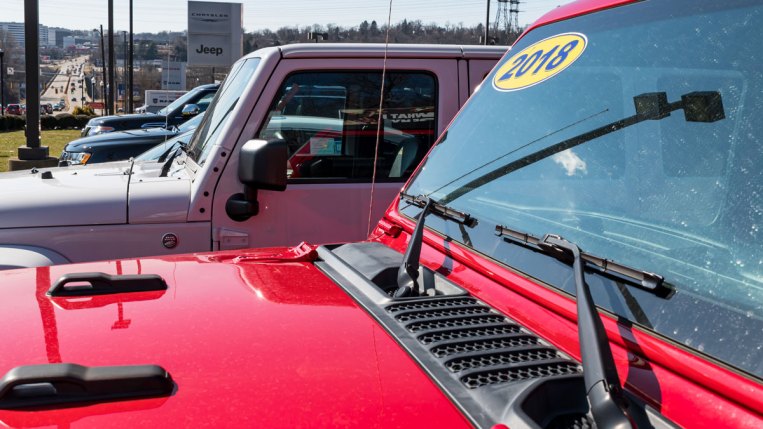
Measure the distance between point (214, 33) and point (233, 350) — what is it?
79.0ft

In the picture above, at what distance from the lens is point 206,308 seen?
1.77m

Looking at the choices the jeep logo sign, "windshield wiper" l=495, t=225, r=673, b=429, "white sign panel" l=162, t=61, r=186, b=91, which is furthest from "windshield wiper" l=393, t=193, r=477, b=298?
the jeep logo sign

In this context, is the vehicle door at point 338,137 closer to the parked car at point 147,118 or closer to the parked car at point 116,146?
the parked car at point 116,146

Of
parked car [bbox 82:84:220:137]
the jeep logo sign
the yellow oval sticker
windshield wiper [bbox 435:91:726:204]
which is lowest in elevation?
parked car [bbox 82:84:220:137]

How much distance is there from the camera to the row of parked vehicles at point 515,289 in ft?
4.14

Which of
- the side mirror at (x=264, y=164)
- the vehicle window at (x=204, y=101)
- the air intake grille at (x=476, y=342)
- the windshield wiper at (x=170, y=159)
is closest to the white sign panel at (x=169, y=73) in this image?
the vehicle window at (x=204, y=101)

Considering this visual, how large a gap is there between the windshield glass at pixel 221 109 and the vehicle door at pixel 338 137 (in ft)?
0.73

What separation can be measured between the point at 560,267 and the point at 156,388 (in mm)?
863

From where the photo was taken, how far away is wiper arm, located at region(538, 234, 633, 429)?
119 cm

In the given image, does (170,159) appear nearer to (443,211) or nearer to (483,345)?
(443,211)

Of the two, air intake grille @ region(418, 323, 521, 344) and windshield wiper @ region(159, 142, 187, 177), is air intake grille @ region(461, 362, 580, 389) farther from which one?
windshield wiper @ region(159, 142, 187, 177)

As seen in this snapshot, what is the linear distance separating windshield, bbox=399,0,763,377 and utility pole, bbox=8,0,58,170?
15.6m

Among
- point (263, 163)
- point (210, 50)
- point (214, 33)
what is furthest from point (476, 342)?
point (214, 33)

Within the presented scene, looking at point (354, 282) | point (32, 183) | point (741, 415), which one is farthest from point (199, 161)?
point (741, 415)
